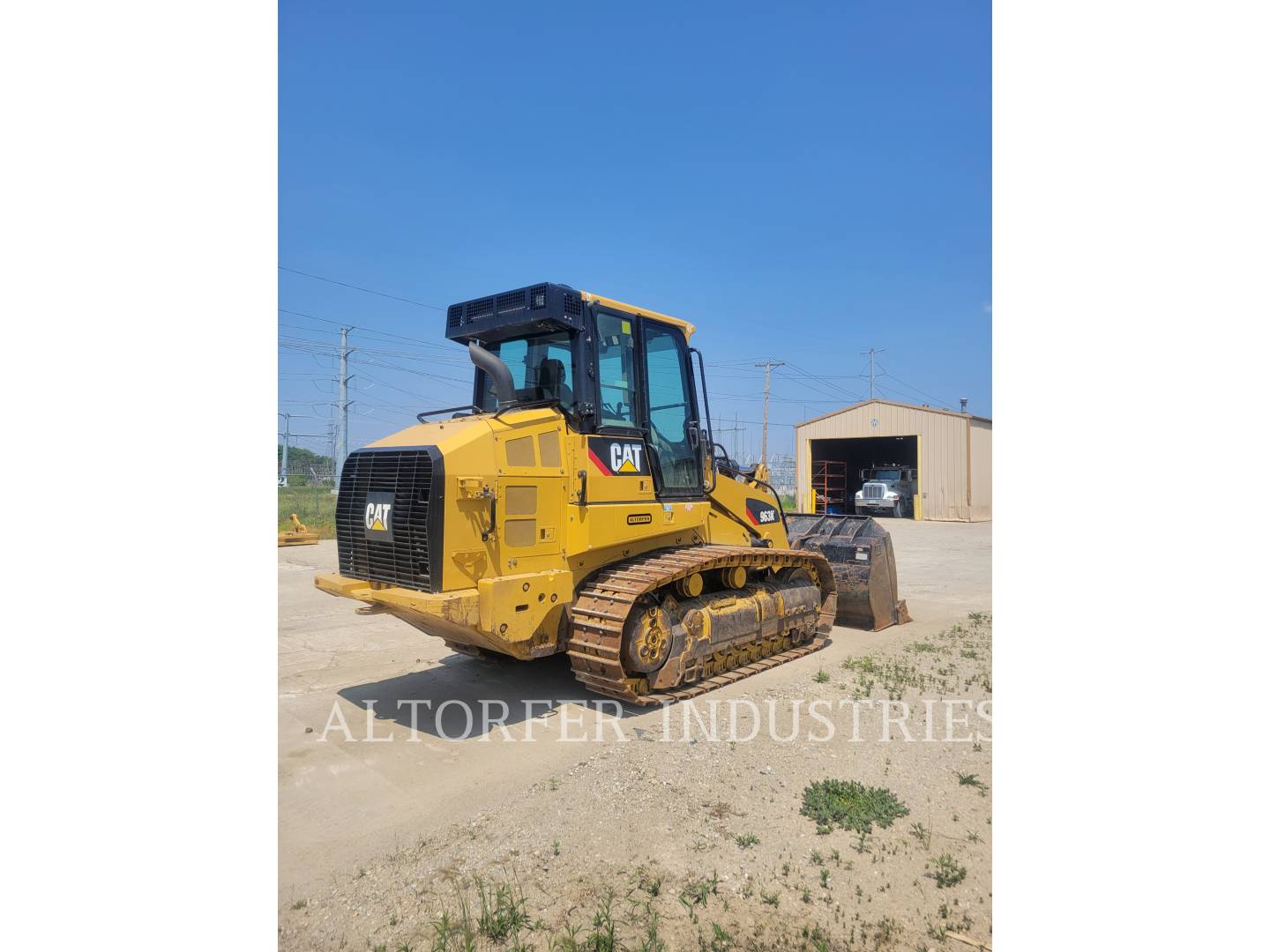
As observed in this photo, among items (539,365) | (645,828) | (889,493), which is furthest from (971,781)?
(889,493)

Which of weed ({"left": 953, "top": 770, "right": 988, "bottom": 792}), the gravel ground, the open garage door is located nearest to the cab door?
the gravel ground

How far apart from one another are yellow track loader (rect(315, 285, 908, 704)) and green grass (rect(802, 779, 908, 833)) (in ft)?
5.65

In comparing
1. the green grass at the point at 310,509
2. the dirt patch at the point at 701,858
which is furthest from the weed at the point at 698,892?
the green grass at the point at 310,509

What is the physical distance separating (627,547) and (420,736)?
2225mm

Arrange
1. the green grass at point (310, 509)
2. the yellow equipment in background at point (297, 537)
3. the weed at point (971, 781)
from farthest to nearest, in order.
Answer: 1. the green grass at point (310, 509)
2. the yellow equipment in background at point (297, 537)
3. the weed at point (971, 781)

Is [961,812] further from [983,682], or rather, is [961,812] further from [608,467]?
[608,467]

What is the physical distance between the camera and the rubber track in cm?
527

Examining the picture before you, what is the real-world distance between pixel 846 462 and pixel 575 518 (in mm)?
28647

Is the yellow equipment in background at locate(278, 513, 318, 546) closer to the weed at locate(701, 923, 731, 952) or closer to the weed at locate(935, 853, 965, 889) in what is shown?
the weed at locate(701, 923, 731, 952)

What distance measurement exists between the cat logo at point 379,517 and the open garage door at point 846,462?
2621cm

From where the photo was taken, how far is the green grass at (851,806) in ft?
12.2

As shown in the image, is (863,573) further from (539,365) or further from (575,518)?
(539,365)

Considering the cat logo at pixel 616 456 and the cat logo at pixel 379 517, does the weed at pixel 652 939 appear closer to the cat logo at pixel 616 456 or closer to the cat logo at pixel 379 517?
the cat logo at pixel 379 517

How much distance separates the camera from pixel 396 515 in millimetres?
5031
